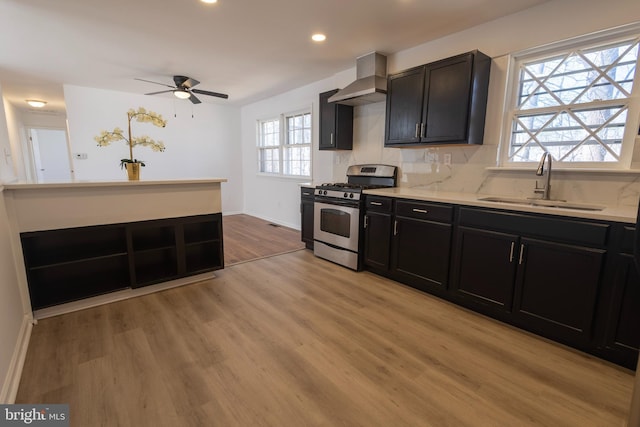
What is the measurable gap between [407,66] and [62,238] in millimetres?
3920

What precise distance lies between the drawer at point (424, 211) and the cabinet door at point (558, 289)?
2.03 ft

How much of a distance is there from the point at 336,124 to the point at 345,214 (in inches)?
54.5

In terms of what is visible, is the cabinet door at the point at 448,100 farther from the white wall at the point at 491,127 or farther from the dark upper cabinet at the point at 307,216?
the dark upper cabinet at the point at 307,216

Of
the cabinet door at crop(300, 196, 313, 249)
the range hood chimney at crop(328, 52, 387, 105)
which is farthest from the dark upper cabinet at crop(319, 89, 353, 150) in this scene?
the cabinet door at crop(300, 196, 313, 249)

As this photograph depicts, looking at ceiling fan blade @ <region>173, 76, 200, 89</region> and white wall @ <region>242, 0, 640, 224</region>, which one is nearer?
white wall @ <region>242, 0, 640, 224</region>

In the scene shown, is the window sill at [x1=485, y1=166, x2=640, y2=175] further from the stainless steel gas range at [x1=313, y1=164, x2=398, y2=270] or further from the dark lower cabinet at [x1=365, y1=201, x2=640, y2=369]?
the stainless steel gas range at [x1=313, y1=164, x2=398, y2=270]

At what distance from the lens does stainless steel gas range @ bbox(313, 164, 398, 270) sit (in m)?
3.39

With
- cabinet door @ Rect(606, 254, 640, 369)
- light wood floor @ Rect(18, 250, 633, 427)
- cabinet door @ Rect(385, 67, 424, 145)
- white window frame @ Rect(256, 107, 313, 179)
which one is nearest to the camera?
light wood floor @ Rect(18, 250, 633, 427)

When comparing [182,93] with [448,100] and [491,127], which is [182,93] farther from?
[491,127]

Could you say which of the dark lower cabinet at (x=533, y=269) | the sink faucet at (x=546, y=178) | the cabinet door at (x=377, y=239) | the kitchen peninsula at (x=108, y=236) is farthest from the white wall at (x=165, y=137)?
the sink faucet at (x=546, y=178)

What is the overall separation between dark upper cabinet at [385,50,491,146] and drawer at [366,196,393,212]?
0.68 m

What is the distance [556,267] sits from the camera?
2.00 metres

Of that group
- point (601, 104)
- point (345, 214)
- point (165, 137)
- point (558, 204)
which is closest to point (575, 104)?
point (601, 104)

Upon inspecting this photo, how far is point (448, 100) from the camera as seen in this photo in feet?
9.18
